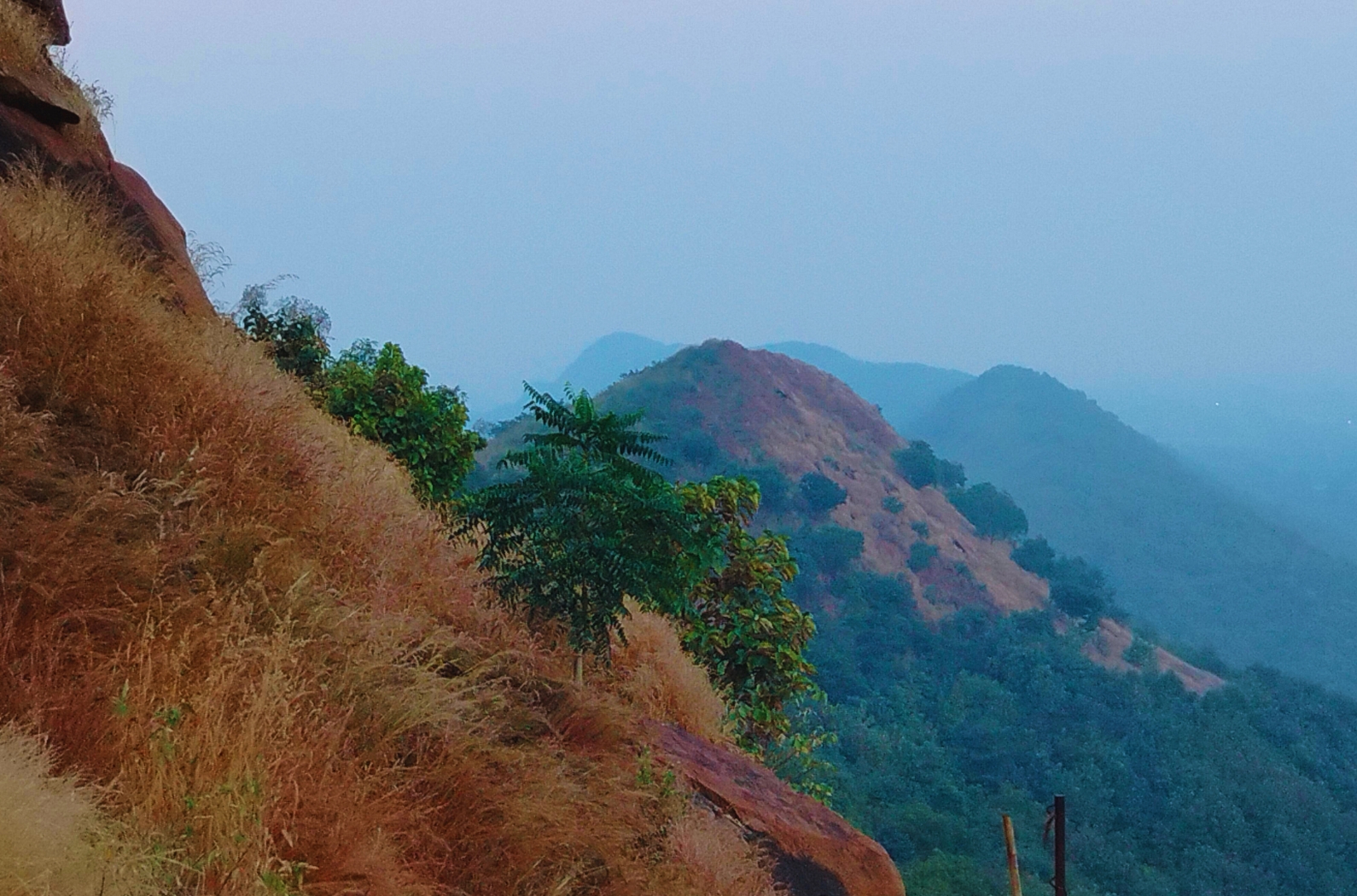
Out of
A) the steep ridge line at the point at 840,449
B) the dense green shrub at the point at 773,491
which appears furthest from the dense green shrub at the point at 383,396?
the dense green shrub at the point at 773,491

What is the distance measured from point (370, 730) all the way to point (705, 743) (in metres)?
3.45

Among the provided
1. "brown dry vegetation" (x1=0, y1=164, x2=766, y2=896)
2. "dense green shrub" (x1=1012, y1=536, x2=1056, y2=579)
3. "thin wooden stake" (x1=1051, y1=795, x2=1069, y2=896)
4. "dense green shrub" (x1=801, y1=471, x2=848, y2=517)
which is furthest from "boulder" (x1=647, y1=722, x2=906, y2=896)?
"dense green shrub" (x1=1012, y1=536, x2=1056, y2=579)

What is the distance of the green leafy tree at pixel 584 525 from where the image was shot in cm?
536

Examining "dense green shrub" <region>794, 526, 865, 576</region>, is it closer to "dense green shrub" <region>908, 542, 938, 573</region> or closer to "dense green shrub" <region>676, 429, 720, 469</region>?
"dense green shrub" <region>908, 542, 938, 573</region>

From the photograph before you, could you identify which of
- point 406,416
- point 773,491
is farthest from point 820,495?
point 406,416

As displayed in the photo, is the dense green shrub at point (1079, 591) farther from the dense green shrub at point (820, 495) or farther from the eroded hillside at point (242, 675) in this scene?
the eroded hillside at point (242, 675)

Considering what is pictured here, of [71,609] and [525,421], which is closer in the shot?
[71,609]

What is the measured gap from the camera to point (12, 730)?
2.47 m

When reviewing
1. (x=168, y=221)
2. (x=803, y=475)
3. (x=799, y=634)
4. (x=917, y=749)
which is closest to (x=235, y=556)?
(x=168, y=221)

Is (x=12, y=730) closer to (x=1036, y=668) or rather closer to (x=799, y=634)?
(x=799, y=634)

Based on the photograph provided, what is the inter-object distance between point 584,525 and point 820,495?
202ft

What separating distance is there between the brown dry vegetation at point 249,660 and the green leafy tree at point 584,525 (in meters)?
0.39

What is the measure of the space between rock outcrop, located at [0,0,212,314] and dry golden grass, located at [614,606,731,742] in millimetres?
4276

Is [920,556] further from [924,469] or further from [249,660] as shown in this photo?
[249,660]
